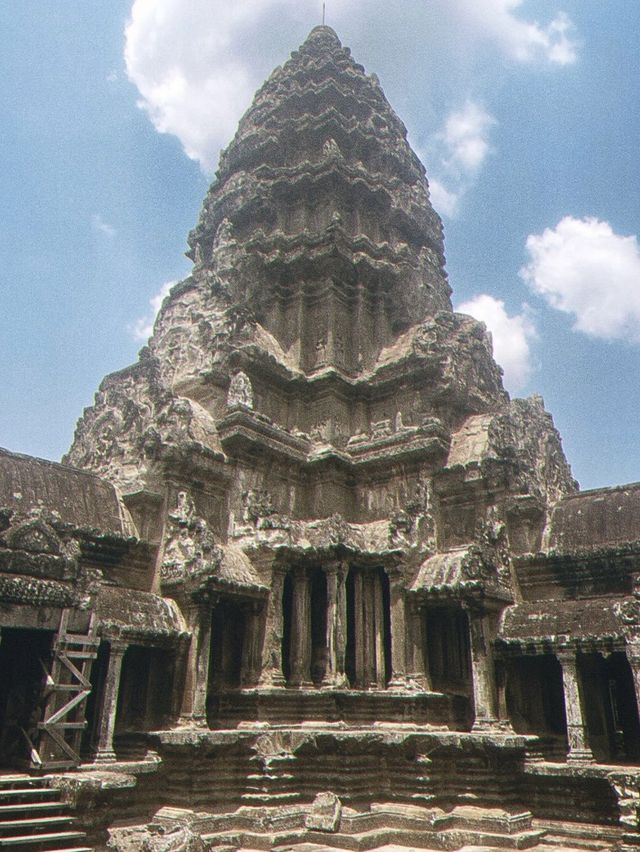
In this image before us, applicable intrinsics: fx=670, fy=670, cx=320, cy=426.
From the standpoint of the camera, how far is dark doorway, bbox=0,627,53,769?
908cm

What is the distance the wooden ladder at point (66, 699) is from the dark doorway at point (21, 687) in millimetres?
213


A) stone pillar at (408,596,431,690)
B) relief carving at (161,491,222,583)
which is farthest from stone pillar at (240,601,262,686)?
stone pillar at (408,596,431,690)

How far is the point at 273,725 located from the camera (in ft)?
41.6

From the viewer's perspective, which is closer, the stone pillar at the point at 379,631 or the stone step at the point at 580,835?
the stone step at the point at 580,835

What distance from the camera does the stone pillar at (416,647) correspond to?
13594mm

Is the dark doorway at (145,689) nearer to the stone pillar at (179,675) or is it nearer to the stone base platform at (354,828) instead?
the stone pillar at (179,675)

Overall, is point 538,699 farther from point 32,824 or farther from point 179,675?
point 32,824

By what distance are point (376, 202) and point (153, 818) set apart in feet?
59.0

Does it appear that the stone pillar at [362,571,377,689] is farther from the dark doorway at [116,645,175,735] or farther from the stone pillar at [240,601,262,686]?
the dark doorway at [116,645,175,735]

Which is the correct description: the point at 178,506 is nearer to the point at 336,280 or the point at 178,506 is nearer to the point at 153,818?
the point at 153,818

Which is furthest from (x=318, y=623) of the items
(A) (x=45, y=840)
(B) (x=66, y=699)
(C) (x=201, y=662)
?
(A) (x=45, y=840)

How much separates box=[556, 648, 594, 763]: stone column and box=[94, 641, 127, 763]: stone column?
7787mm

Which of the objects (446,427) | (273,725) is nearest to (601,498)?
(446,427)

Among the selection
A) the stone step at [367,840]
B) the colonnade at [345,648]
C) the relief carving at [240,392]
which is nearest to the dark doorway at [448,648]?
the colonnade at [345,648]
